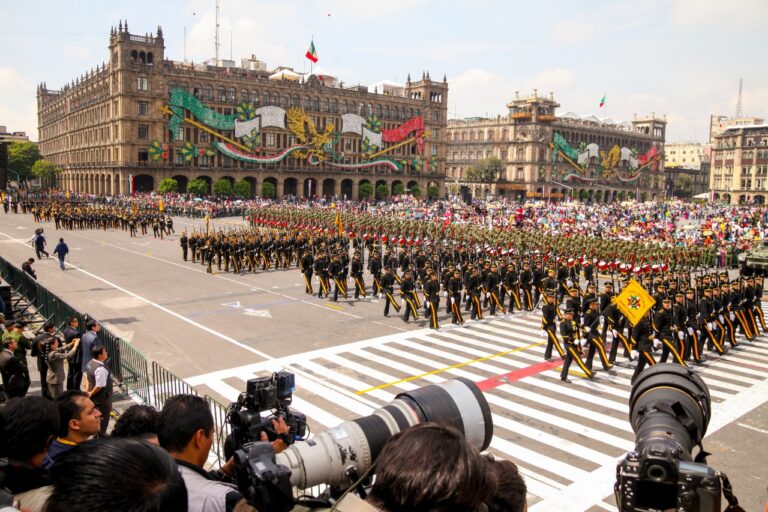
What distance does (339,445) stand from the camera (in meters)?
3.10

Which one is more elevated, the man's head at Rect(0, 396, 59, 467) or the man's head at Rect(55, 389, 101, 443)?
the man's head at Rect(0, 396, 59, 467)

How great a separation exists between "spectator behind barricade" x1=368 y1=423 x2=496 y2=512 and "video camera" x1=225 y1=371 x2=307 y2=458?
5.70ft

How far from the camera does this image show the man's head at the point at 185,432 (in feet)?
11.5

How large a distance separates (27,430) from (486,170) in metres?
100

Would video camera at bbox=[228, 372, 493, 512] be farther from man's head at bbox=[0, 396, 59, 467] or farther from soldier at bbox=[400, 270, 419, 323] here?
soldier at bbox=[400, 270, 419, 323]

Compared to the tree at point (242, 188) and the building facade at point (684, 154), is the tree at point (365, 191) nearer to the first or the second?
the tree at point (242, 188)

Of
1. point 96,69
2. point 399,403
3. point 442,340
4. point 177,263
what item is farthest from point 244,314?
point 96,69

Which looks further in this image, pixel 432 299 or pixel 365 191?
pixel 365 191

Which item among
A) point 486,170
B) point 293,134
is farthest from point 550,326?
point 486,170

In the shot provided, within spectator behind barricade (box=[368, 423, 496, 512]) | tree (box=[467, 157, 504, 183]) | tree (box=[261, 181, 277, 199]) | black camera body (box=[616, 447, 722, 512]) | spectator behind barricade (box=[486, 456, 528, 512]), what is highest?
tree (box=[467, 157, 504, 183])

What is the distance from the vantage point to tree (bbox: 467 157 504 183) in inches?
3964

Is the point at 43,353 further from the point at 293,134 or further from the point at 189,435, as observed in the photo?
the point at 293,134

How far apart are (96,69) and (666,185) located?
114 metres

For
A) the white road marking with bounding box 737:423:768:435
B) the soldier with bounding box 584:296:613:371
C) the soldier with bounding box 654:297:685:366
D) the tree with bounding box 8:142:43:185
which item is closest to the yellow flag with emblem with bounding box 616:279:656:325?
the soldier with bounding box 654:297:685:366
